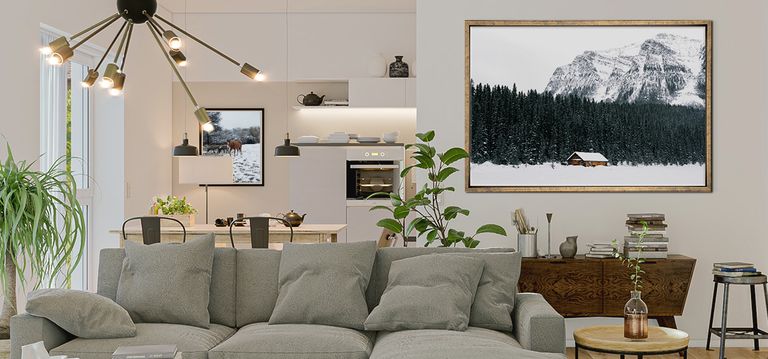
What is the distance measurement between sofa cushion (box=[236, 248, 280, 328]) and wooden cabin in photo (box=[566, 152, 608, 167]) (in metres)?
2.61

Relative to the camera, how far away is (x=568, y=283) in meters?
6.23

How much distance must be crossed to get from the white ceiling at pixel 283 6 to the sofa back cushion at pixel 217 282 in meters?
4.78

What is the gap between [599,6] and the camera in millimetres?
6605

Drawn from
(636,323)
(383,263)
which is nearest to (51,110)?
(383,263)

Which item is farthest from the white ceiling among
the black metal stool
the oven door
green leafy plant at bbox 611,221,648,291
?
the black metal stool

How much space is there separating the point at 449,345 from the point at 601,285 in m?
2.46

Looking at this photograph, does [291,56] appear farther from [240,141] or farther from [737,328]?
[737,328]

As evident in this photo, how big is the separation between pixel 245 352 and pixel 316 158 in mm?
5322

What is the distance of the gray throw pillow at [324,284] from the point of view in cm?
464

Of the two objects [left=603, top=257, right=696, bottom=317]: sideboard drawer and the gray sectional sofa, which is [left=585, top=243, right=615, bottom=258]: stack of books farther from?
the gray sectional sofa

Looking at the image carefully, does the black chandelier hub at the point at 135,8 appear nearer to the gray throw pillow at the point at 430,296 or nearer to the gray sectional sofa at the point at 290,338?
the gray sectional sofa at the point at 290,338

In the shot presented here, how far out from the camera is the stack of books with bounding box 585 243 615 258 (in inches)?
248

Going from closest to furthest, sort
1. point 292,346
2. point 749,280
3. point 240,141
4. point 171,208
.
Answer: point 292,346, point 749,280, point 171,208, point 240,141

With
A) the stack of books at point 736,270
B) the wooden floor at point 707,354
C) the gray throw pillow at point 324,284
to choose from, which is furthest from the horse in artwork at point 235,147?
the stack of books at point 736,270
